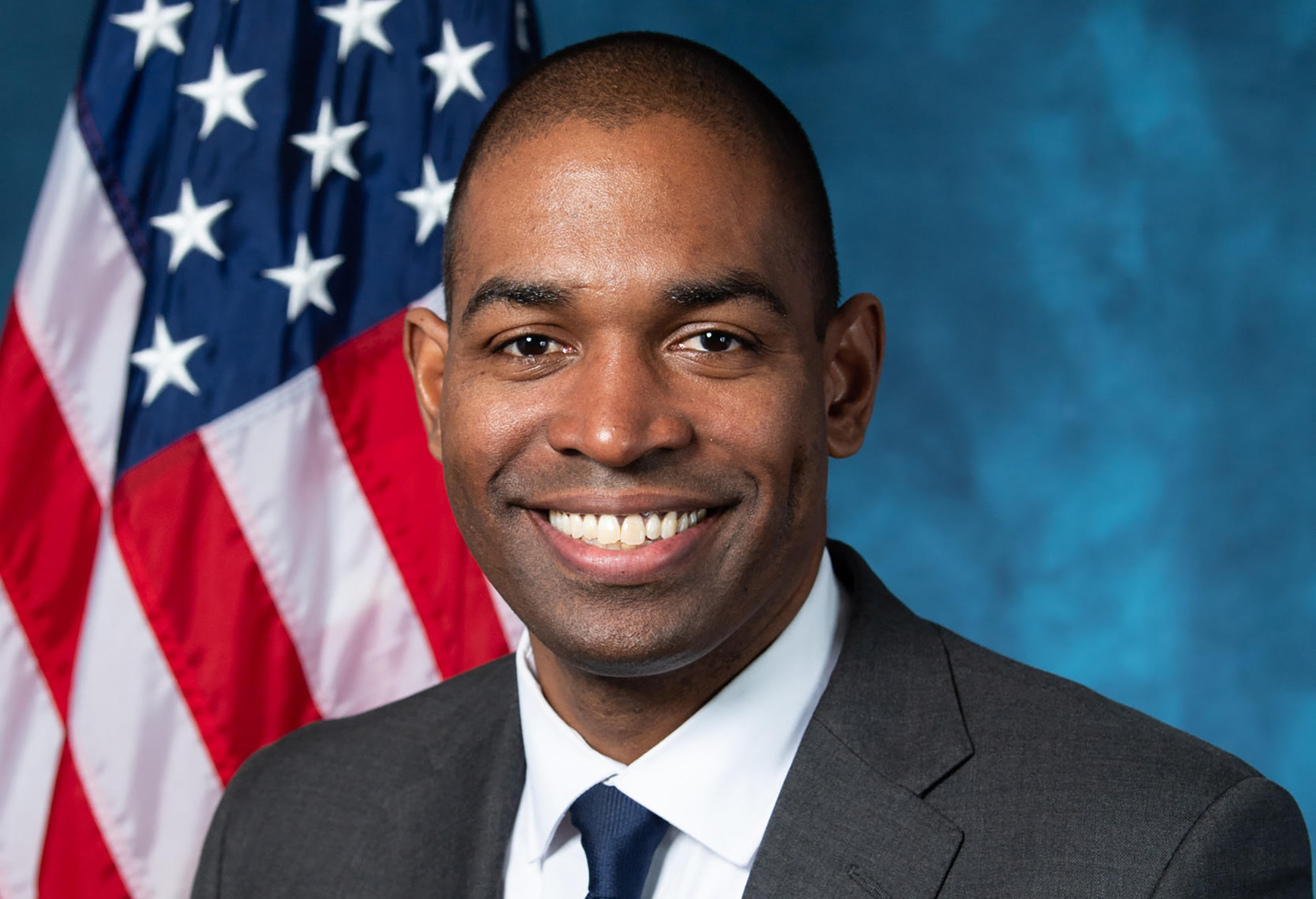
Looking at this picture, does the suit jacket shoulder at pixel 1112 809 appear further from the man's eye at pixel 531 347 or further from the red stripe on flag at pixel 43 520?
the red stripe on flag at pixel 43 520

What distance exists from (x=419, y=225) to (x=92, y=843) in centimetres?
162

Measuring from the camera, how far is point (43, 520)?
10.7 feet

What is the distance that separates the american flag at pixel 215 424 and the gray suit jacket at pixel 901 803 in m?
0.59

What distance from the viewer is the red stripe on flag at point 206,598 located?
327 centimetres

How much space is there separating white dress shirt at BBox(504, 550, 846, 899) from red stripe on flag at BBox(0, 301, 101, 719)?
1358 millimetres

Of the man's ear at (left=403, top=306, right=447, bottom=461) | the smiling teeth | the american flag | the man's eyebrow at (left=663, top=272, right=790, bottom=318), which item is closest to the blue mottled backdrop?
the american flag

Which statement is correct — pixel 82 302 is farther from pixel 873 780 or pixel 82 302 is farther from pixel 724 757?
pixel 873 780

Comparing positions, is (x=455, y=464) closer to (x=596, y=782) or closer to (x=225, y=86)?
(x=596, y=782)

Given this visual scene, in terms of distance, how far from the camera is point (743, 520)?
7.17ft

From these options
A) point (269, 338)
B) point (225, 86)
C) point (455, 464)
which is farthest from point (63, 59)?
point (455, 464)

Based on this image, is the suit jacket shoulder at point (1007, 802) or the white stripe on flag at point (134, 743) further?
the white stripe on flag at point (134, 743)

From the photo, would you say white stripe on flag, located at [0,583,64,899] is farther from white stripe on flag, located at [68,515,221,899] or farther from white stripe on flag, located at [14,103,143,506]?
white stripe on flag, located at [14,103,143,506]

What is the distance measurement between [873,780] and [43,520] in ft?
6.75

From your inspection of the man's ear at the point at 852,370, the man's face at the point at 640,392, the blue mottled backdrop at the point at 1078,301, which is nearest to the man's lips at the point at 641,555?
the man's face at the point at 640,392
